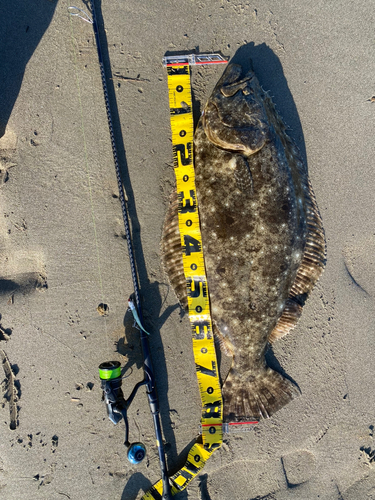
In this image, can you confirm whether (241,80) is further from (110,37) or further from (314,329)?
(314,329)

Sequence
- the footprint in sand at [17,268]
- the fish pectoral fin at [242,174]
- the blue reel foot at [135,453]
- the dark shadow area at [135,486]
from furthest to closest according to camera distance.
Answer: the dark shadow area at [135,486] < the footprint in sand at [17,268] < the blue reel foot at [135,453] < the fish pectoral fin at [242,174]

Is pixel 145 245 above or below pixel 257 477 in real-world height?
above

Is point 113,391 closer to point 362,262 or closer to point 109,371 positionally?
point 109,371

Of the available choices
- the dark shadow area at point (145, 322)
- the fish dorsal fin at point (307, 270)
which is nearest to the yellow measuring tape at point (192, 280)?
the dark shadow area at point (145, 322)

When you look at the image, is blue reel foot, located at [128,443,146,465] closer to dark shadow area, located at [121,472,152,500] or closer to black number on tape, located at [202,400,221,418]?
dark shadow area, located at [121,472,152,500]

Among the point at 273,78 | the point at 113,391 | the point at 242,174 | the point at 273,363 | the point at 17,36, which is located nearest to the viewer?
the point at 242,174

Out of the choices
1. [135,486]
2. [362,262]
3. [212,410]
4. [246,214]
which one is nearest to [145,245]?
[246,214]

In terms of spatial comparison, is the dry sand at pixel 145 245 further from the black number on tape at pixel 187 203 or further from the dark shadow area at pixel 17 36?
the black number on tape at pixel 187 203
